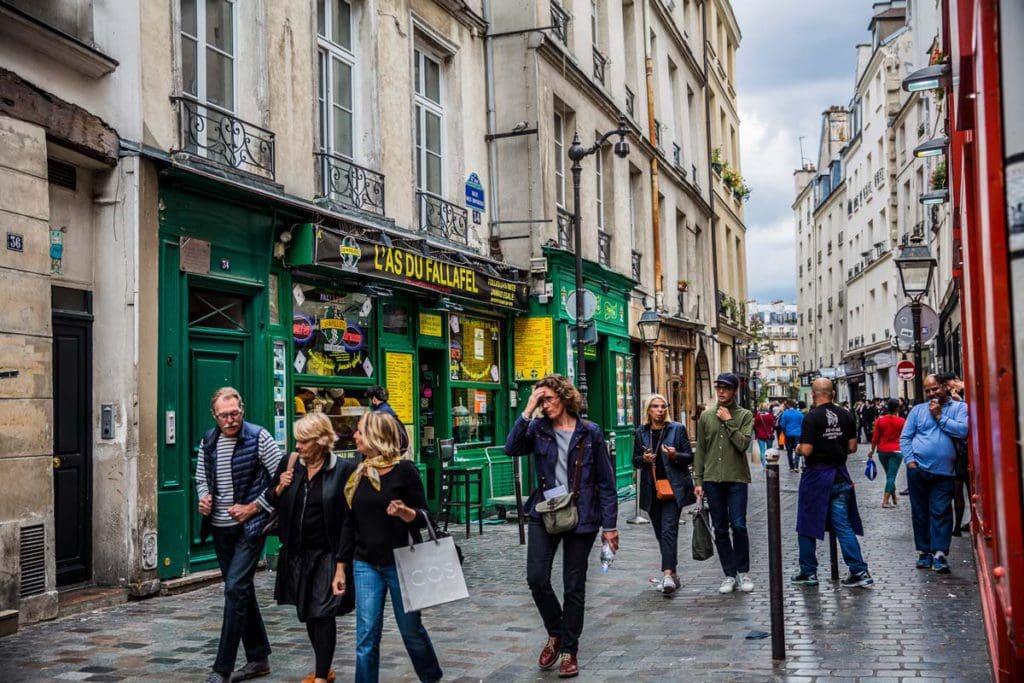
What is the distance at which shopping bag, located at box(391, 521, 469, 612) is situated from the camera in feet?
18.1

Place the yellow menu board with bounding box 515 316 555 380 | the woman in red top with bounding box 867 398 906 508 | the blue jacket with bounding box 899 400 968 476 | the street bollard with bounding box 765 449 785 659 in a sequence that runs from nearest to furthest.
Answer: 1. the street bollard with bounding box 765 449 785 659
2. the blue jacket with bounding box 899 400 968 476
3. the woman in red top with bounding box 867 398 906 508
4. the yellow menu board with bounding box 515 316 555 380

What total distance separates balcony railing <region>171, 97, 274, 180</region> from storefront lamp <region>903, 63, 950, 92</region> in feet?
19.9

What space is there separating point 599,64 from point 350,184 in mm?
9824

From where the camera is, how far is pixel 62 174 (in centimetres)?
848

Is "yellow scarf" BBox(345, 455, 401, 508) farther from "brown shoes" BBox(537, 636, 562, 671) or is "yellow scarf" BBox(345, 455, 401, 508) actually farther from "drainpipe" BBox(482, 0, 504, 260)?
"drainpipe" BBox(482, 0, 504, 260)

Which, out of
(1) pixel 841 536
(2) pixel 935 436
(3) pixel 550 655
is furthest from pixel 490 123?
(3) pixel 550 655

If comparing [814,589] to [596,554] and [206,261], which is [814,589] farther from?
[206,261]

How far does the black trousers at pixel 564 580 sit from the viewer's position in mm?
6262

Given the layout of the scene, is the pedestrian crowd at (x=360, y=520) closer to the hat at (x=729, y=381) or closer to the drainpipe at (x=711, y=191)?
the hat at (x=729, y=381)

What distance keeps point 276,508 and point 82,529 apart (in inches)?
132

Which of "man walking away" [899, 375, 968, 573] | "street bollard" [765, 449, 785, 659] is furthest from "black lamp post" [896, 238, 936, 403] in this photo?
"street bollard" [765, 449, 785, 659]

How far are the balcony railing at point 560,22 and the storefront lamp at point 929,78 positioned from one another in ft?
34.3

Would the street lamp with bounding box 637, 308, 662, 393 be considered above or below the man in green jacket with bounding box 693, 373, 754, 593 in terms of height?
above

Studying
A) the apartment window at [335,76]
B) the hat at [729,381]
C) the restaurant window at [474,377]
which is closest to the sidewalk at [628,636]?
the hat at [729,381]
